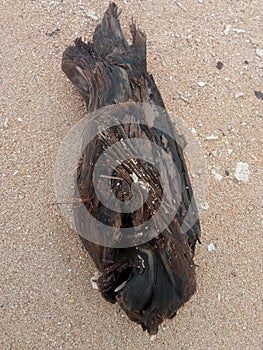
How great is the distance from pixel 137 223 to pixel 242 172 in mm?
736

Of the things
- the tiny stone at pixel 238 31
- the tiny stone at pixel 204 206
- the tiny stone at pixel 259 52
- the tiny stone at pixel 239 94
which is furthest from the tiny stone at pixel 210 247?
the tiny stone at pixel 238 31

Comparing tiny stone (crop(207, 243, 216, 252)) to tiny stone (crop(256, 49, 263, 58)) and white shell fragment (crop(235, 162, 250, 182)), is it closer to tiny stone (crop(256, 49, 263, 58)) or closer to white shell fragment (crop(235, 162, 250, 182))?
white shell fragment (crop(235, 162, 250, 182))

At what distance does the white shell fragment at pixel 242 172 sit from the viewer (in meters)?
2.47

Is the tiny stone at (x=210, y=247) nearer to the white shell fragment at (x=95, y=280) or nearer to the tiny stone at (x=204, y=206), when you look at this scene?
the tiny stone at (x=204, y=206)

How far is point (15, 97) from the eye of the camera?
2531mm

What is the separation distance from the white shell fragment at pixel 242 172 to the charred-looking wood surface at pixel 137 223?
40cm

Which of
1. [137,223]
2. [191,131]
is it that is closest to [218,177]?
[191,131]

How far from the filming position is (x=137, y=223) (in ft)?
6.43

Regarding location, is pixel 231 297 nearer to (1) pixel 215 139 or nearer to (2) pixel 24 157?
(1) pixel 215 139

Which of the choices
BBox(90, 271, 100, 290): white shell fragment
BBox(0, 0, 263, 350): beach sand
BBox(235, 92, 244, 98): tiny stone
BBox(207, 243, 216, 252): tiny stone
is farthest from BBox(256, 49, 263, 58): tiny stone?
BBox(90, 271, 100, 290): white shell fragment

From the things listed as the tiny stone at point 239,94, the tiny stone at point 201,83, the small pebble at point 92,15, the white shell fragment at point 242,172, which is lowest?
the white shell fragment at point 242,172

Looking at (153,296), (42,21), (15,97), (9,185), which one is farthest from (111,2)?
(153,296)

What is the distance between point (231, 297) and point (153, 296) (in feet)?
1.48

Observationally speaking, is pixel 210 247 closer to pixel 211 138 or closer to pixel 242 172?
pixel 242 172
